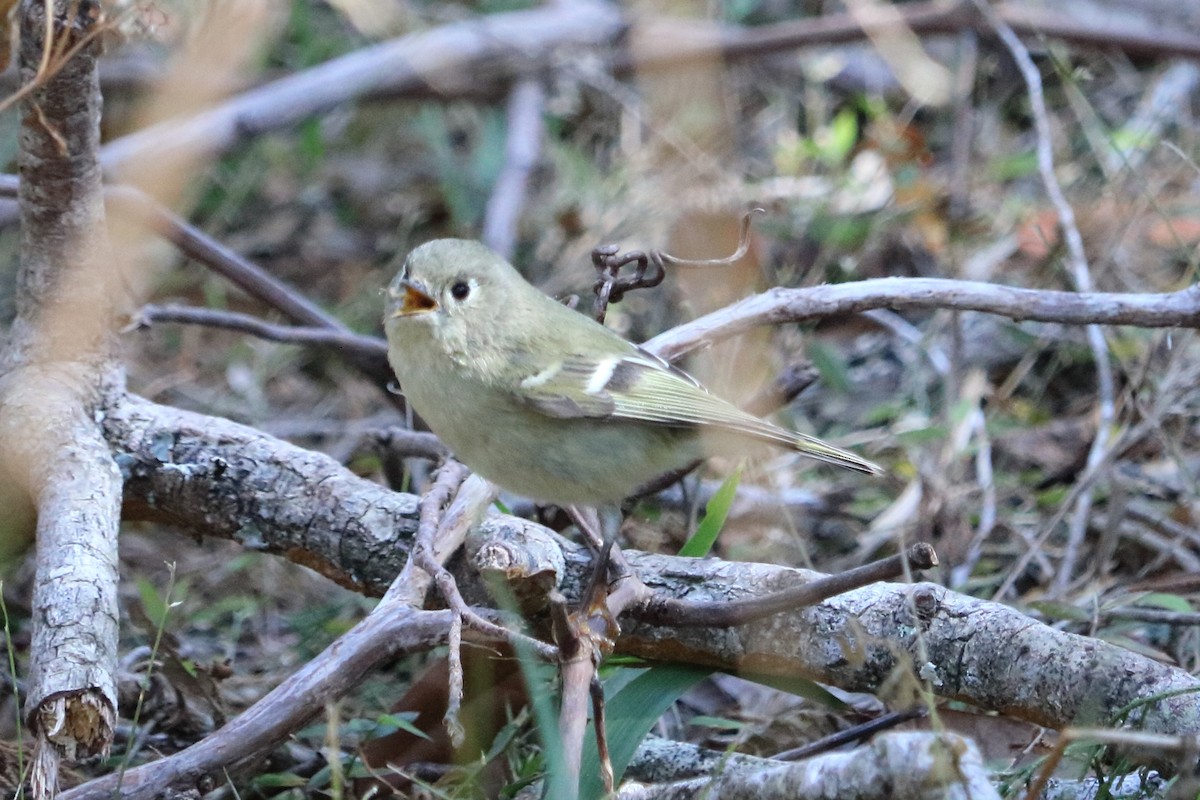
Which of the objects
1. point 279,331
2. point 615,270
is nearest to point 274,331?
point 279,331

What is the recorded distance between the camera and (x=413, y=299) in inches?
97.7

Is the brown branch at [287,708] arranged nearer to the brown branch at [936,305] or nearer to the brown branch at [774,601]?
the brown branch at [774,601]

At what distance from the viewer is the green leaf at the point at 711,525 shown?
2635 millimetres

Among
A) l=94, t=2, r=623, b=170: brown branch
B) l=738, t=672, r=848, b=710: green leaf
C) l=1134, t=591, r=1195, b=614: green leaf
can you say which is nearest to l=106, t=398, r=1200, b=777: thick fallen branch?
l=738, t=672, r=848, b=710: green leaf

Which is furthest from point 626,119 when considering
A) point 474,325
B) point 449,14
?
point 474,325

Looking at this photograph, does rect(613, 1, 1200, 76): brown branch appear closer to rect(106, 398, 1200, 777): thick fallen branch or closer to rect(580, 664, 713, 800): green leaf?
rect(106, 398, 1200, 777): thick fallen branch

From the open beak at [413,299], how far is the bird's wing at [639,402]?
0.26m

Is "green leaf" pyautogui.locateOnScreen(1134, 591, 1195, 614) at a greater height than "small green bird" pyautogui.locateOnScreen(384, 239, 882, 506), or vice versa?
"small green bird" pyautogui.locateOnScreen(384, 239, 882, 506)

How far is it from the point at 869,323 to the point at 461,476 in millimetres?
2288

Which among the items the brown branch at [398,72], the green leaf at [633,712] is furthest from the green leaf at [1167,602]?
the brown branch at [398,72]

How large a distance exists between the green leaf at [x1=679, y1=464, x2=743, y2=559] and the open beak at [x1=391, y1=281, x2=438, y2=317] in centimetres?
74

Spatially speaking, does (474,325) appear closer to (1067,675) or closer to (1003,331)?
(1067,675)

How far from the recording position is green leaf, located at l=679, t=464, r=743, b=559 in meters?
2.63

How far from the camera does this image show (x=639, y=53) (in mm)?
5297
